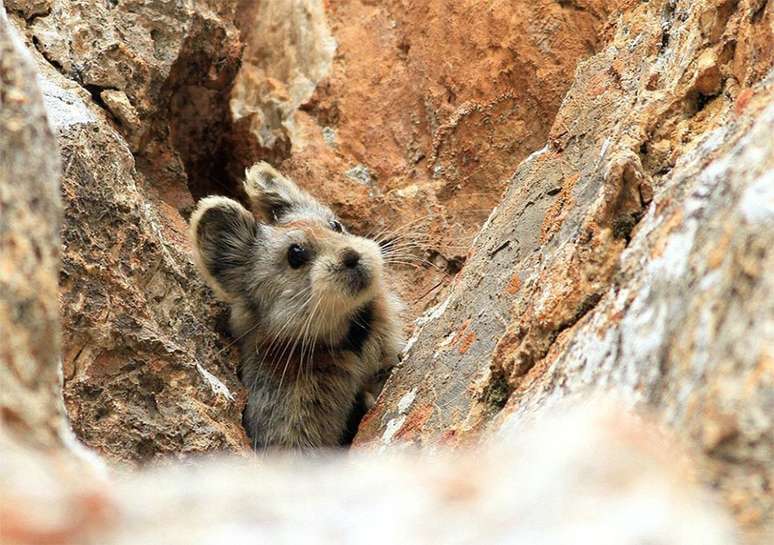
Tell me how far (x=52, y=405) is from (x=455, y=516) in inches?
48.9

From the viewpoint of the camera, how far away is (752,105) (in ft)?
12.5

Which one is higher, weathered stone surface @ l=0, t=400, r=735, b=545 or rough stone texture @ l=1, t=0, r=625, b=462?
weathered stone surface @ l=0, t=400, r=735, b=545

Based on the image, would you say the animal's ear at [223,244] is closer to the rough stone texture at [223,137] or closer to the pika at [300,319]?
the pika at [300,319]

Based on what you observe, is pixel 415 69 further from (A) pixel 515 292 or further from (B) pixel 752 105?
(B) pixel 752 105

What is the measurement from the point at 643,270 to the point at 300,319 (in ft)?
12.1

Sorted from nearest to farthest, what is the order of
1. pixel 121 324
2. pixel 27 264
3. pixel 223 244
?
1. pixel 27 264
2. pixel 121 324
3. pixel 223 244

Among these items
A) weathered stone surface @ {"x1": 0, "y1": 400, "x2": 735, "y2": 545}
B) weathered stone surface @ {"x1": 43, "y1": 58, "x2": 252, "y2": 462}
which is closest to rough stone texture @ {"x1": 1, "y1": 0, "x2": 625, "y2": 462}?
weathered stone surface @ {"x1": 43, "y1": 58, "x2": 252, "y2": 462}

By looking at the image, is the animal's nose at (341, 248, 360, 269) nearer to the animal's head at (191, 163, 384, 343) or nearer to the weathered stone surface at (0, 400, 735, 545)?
the animal's head at (191, 163, 384, 343)

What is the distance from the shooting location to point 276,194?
7.89m

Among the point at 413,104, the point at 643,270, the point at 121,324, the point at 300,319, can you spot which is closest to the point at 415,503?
the point at 643,270

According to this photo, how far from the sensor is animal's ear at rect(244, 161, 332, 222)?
789cm

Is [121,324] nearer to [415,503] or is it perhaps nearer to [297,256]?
[297,256]

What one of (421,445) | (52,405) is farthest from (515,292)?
(52,405)

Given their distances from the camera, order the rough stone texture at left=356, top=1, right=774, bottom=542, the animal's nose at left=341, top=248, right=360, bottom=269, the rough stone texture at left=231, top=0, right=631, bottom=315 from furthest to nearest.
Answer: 1. the rough stone texture at left=231, top=0, right=631, bottom=315
2. the animal's nose at left=341, top=248, right=360, bottom=269
3. the rough stone texture at left=356, top=1, right=774, bottom=542
